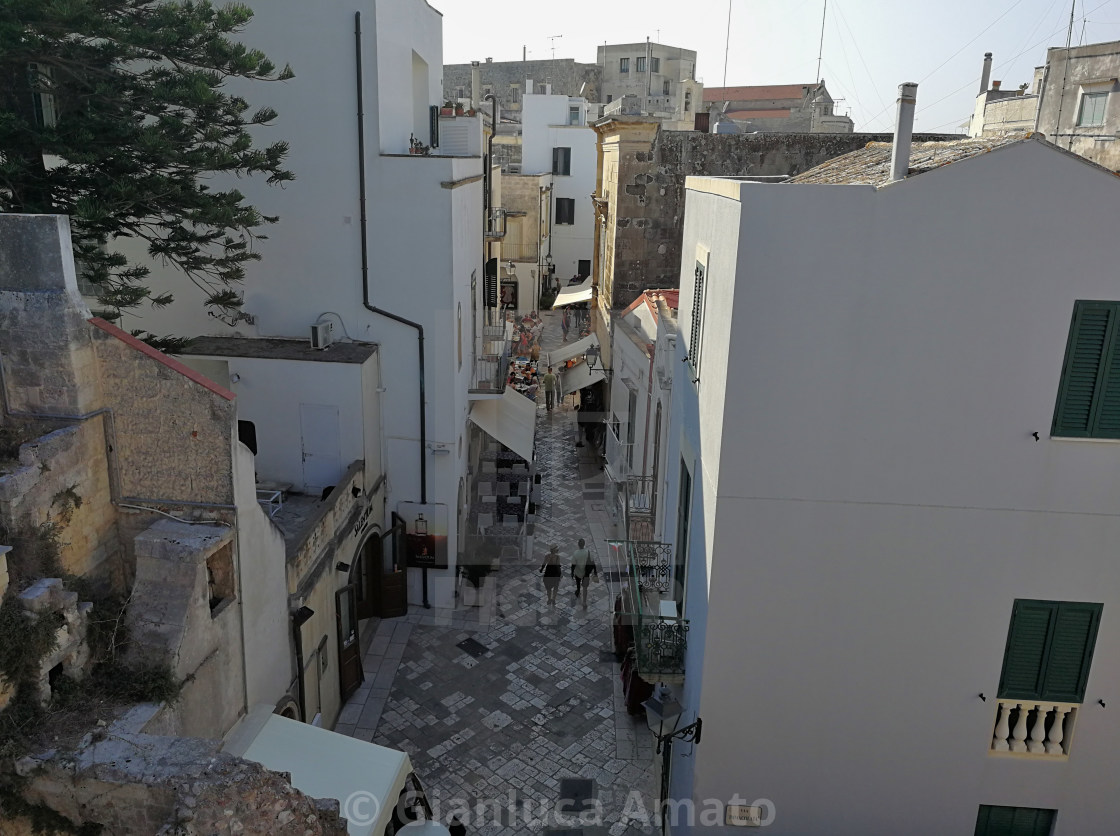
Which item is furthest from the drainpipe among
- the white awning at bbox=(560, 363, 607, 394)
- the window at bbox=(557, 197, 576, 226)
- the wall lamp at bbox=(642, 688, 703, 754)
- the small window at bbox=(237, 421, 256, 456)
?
the window at bbox=(557, 197, 576, 226)

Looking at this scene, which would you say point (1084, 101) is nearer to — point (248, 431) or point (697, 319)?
point (697, 319)

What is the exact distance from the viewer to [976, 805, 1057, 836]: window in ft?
25.6

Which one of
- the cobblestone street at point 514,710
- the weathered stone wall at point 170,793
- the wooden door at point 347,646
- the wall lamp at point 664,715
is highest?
the weathered stone wall at point 170,793

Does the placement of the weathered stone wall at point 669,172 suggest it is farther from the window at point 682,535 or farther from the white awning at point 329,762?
the white awning at point 329,762

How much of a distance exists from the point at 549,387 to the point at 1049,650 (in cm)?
1979

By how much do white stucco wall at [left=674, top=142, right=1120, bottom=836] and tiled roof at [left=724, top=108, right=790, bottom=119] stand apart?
49.2 m

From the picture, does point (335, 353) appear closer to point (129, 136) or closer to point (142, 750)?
point (129, 136)

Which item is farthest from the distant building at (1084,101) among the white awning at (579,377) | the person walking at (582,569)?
the white awning at (579,377)

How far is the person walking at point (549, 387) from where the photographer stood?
26.3m

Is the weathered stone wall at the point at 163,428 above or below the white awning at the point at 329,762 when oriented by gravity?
Result: above

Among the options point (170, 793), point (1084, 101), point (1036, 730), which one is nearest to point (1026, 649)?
point (1036, 730)

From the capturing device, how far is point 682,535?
9.85 m

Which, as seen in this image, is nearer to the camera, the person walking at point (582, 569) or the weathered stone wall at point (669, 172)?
the person walking at point (582, 569)

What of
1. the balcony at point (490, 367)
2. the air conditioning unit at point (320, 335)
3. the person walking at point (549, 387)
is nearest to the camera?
the air conditioning unit at point (320, 335)
